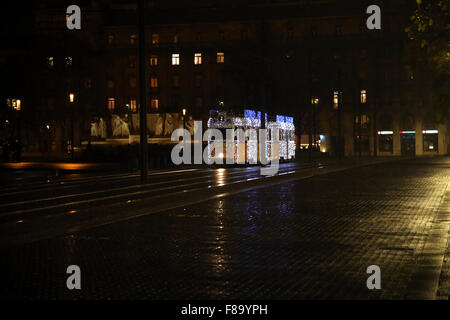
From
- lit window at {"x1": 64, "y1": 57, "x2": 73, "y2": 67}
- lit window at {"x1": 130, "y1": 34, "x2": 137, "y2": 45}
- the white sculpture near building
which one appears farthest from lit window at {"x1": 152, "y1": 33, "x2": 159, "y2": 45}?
the white sculpture near building

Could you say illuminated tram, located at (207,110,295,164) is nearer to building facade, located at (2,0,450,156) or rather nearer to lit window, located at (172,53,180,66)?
building facade, located at (2,0,450,156)

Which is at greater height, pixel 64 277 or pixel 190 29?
pixel 190 29

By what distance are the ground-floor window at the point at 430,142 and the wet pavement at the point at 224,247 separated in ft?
258

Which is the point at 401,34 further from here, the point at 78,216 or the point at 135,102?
the point at 78,216

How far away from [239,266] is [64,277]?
7.30 feet

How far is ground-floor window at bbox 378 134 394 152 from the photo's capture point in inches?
3807

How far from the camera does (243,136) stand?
42375mm

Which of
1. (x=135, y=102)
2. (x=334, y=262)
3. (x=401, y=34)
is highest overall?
(x=401, y=34)

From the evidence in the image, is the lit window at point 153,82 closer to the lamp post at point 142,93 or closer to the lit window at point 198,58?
the lit window at point 198,58

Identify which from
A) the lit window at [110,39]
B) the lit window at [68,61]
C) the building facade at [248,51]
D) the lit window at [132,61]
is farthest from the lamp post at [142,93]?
the lit window at [110,39]

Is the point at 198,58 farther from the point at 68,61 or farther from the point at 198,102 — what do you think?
the point at 68,61

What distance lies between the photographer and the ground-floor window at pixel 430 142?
9436 cm
